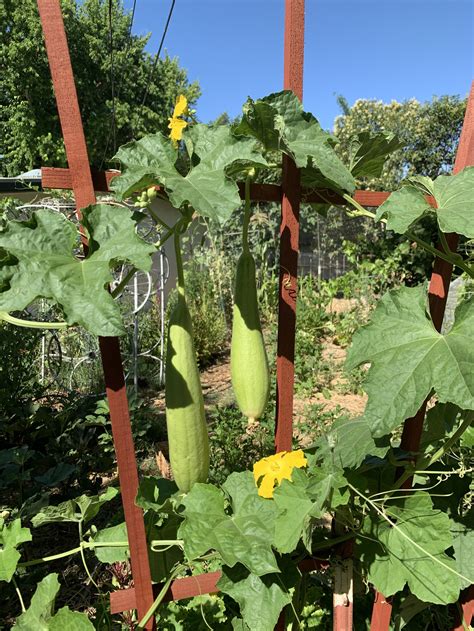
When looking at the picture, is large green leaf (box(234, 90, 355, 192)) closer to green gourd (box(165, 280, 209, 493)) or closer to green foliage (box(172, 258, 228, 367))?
green gourd (box(165, 280, 209, 493))

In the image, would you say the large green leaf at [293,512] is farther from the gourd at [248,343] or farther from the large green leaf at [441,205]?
the large green leaf at [441,205]

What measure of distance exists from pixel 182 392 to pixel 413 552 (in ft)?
2.06

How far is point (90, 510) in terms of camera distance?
1144mm

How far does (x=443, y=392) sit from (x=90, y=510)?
0.84 metres

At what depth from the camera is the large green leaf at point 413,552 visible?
1.02 m

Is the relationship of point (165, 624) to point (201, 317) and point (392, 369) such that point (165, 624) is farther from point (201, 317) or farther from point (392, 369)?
point (201, 317)

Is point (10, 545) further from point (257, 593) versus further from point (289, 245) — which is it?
point (289, 245)

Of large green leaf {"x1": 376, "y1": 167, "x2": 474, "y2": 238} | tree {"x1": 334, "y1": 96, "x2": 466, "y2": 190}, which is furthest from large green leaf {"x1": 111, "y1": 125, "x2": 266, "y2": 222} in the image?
tree {"x1": 334, "y1": 96, "x2": 466, "y2": 190}

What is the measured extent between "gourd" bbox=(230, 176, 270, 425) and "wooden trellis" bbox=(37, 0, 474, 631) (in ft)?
0.30

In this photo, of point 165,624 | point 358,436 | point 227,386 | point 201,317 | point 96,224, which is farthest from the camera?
point 201,317

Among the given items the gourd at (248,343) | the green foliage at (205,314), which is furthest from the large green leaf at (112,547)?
the green foliage at (205,314)

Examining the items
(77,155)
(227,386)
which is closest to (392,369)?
(77,155)

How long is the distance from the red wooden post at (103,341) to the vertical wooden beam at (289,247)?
1.17 feet

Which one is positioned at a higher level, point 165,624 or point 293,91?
point 293,91
